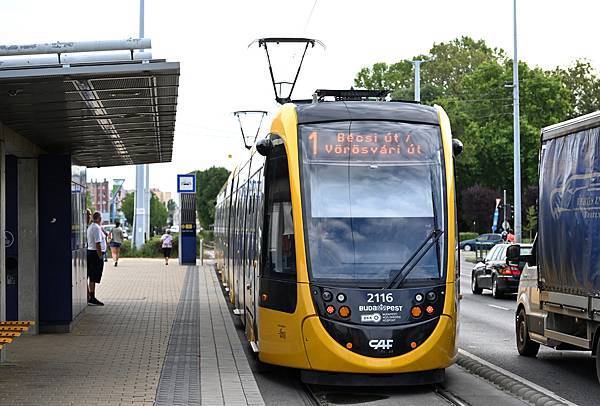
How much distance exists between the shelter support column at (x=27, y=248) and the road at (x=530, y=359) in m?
6.36

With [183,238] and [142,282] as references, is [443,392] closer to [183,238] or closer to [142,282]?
[142,282]

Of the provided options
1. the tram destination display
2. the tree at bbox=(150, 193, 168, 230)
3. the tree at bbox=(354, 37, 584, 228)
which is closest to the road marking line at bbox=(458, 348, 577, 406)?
the tram destination display

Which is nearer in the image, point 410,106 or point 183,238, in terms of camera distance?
point 410,106

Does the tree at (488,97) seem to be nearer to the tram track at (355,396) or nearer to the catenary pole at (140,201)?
the catenary pole at (140,201)

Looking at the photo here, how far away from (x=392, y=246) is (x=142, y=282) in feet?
75.1

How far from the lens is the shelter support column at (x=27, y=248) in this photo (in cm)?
1647

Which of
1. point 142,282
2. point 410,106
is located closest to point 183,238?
point 142,282

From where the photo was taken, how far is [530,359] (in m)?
14.6

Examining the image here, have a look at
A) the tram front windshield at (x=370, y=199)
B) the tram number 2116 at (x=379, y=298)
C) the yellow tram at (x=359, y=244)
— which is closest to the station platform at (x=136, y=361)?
the yellow tram at (x=359, y=244)

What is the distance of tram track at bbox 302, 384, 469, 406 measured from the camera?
11.0 m

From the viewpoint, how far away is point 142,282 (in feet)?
111

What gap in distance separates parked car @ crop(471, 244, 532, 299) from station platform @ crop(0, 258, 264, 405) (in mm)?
7598

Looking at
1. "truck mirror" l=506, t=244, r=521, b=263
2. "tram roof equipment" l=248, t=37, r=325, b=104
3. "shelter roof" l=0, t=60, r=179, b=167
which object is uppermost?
"tram roof equipment" l=248, t=37, r=325, b=104

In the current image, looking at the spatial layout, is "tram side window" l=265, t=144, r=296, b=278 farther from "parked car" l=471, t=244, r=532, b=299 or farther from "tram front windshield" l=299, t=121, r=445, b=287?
"parked car" l=471, t=244, r=532, b=299
